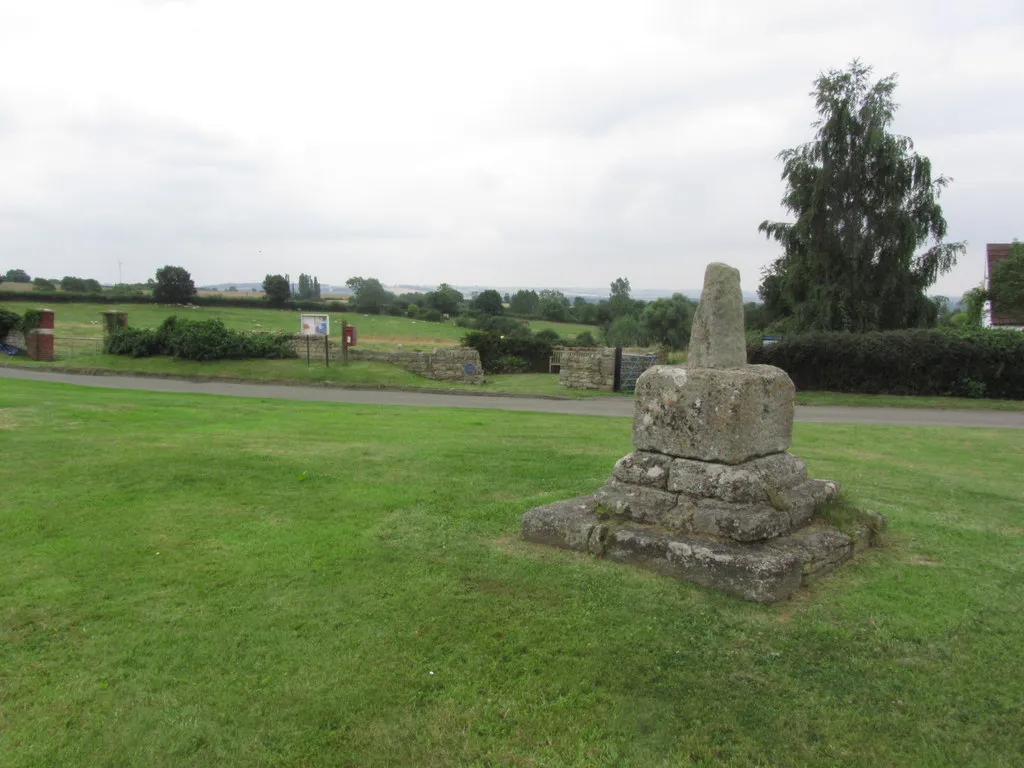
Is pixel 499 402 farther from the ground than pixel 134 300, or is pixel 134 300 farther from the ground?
pixel 134 300

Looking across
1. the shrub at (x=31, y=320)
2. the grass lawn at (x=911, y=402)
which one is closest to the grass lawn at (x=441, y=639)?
the grass lawn at (x=911, y=402)

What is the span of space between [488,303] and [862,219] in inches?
2200

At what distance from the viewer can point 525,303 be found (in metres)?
95.5

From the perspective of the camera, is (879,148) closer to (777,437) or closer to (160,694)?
Result: (777,437)

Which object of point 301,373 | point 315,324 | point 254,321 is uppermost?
point 254,321

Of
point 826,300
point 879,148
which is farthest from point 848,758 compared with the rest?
point 879,148

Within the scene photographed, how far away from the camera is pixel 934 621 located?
441 cm

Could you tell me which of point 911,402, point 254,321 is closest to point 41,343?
point 254,321

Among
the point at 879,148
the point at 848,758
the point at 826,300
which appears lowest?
the point at 848,758

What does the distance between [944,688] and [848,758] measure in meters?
0.92

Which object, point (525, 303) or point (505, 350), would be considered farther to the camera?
point (525, 303)

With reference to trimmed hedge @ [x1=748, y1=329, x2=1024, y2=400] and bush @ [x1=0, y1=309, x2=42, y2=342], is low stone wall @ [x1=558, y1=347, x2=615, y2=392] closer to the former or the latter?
trimmed hedge @ [x1=748, y1=329, x2=1024, y2=400]

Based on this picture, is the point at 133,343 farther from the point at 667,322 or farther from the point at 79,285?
the point at 79,285

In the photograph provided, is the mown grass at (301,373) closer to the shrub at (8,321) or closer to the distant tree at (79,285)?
the shrub at (8,321)
